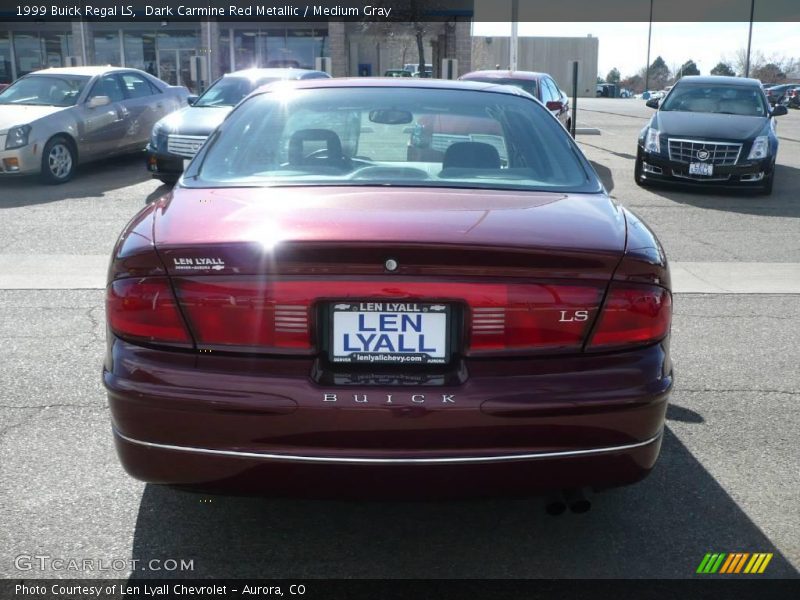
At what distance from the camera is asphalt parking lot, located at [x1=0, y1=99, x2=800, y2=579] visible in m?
3.01

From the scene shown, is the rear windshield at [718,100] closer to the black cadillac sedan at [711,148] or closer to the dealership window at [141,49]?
the black cadillac sedan at [711,148]

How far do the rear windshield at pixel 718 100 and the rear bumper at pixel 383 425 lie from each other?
11.7 m

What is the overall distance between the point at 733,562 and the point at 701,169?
964cm

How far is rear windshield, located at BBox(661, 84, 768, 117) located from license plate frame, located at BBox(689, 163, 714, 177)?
1686 millimetres

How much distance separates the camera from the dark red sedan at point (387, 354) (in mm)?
2580

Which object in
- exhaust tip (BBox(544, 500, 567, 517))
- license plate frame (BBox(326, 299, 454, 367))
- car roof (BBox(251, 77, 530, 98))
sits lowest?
exhaust tip (BBox(544, 500, 567, 517))

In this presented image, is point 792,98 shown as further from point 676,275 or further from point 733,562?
point 733,562

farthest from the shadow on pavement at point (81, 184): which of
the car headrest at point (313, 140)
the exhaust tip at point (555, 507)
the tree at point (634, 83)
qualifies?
the tree at point (634, 83)

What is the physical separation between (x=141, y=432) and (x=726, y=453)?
248cm

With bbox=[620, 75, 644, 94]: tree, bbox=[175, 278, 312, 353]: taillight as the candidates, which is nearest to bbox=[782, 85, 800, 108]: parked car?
bbox=[175, 278, 312, 353]: taillight

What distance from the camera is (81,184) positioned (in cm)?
1230

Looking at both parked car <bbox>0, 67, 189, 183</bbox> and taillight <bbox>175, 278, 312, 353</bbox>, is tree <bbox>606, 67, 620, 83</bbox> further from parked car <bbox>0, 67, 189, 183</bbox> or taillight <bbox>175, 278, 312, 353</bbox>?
taillight <bbox>175, 278, 312, 353</bbox>

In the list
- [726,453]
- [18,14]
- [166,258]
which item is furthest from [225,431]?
[18,14]

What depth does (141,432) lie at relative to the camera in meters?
2.68
